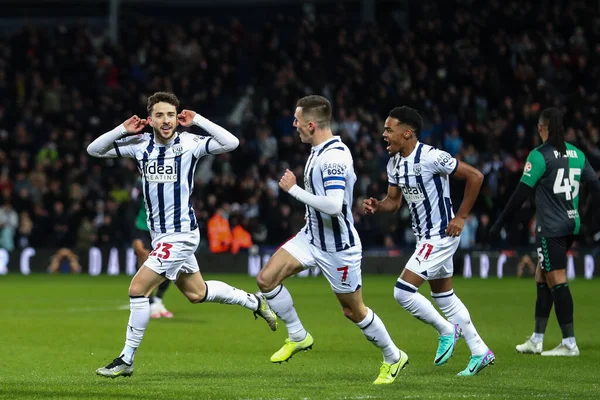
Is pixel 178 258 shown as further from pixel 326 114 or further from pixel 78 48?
pixel 78 48

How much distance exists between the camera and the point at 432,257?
9344 mm

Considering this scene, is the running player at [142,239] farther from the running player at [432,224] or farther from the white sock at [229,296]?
the running player at [432,224]

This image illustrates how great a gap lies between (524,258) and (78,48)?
15740 mm

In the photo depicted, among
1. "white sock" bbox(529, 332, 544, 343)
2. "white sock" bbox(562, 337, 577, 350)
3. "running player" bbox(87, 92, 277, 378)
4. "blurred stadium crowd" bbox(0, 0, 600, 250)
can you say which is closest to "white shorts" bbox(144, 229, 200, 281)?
"running player" bbox(87, 92, 277, 378)

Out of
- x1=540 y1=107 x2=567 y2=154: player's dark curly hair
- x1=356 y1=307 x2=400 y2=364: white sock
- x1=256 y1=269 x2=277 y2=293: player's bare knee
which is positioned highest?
x1=540 y1=107 x2=567 y2=154: player's dark curly hair

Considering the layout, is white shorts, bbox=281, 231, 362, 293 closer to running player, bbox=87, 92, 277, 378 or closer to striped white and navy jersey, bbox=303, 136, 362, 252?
striped white and navy jersey, bbox=303, 136, 362, 252

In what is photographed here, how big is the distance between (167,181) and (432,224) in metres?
2.28

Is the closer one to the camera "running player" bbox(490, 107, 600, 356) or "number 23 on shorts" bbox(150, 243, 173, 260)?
"number 23 on shorts" bbox(150, 243, 173, 260)

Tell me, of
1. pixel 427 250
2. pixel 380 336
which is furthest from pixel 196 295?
pixel 427 250

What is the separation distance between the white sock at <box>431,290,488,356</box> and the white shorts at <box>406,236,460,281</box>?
264mm

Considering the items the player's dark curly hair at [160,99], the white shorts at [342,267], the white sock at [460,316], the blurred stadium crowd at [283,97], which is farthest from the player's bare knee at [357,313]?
the blurred stadium crowd at [283,97]

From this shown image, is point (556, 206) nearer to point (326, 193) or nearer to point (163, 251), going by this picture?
point (326, 193)

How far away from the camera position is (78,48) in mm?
32969

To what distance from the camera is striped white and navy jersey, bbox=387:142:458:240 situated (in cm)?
938
